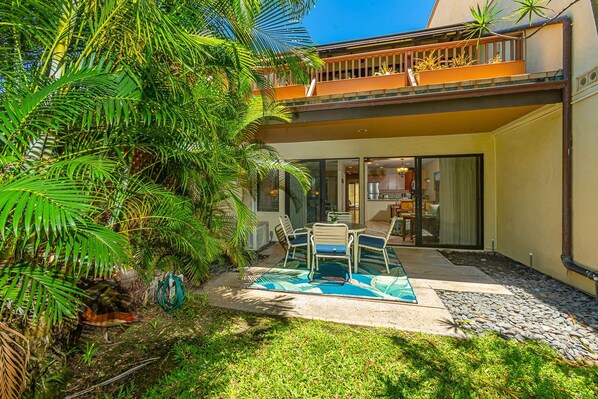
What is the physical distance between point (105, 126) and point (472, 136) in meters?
6.96

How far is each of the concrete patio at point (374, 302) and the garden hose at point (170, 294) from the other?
1.74 ft

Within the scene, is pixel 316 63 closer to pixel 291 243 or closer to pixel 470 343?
pixel 291 243

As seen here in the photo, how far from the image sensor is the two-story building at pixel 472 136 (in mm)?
3602

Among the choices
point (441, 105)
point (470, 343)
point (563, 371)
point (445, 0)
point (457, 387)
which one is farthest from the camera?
point (445, 0)

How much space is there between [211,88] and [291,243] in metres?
3.24

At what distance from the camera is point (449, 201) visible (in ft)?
20.3

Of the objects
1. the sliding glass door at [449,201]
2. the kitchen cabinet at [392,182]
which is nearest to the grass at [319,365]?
the sliding glass door at [449,201]

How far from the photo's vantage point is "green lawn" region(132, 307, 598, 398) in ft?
5.96

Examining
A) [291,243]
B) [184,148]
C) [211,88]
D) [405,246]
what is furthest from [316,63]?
[405,246]

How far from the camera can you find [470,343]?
7.75 feet

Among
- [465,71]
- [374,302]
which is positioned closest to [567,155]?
[465,71]

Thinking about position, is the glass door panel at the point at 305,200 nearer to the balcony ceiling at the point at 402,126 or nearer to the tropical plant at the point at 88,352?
the balcony ceiling at the point at 402,126

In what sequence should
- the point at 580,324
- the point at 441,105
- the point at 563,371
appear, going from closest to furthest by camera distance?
the point at 563,371
the point at 580,324
the point at 441,105

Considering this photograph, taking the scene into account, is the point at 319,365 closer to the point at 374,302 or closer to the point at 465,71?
the point at 374,302
